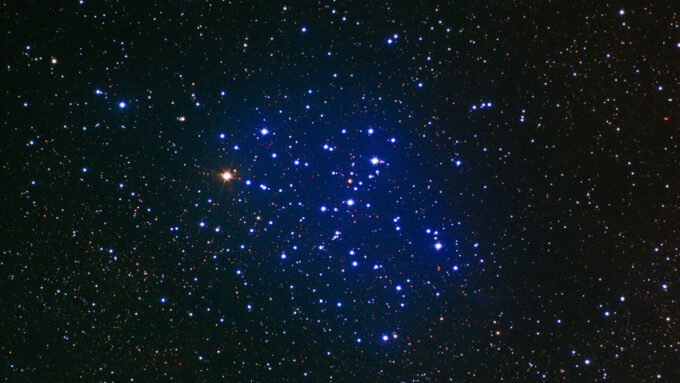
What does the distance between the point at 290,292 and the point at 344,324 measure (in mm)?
63

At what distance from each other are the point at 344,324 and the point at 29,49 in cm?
41

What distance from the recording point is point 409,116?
1.15 ft

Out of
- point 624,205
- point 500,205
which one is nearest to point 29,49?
point 500,205

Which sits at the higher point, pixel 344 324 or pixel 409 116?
pixel 409 116

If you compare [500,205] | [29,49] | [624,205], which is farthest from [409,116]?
[29,49]

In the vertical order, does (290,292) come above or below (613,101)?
below

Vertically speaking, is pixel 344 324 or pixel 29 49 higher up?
pixel 29 49

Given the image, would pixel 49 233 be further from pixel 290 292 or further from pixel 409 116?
pixel 409 116

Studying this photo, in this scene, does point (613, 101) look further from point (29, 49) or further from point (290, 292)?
point (29, 49)

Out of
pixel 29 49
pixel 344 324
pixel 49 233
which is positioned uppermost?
pixel 29 49

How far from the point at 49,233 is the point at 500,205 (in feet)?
1.49

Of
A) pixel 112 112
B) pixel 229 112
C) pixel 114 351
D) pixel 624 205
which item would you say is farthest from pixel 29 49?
pixel 624 205

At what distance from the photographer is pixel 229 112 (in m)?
0.35

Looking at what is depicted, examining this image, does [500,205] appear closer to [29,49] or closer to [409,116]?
[409,116]
